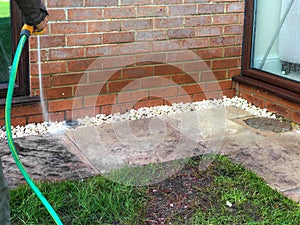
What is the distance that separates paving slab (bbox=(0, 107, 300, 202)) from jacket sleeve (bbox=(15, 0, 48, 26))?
47.6 inches

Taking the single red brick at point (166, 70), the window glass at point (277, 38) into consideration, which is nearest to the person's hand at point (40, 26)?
the single red brick at point (166, 70)

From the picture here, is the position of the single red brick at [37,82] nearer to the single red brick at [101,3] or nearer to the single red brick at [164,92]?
the single red brick at [101,3]

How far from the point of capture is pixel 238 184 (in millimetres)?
3002

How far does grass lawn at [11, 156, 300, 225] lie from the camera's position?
261cm

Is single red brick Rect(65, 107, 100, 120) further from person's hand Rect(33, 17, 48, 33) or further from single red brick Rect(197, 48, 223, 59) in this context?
person's hand Rect(33, 17, 48, 33)

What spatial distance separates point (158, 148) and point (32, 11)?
1.75m

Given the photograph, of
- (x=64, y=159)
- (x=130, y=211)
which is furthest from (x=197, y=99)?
(x=130, y=211)

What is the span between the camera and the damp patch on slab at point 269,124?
13.2ft

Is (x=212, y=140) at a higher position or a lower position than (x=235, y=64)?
lower

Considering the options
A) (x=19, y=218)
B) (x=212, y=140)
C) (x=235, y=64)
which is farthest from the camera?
(x=235, y=64)

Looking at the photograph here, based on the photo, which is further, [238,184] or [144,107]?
[144,107]

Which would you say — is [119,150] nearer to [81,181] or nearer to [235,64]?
[81,181]

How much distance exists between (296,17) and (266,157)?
4.34ft

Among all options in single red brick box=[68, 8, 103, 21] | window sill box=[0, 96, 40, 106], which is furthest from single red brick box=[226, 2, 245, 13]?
window sill box=[0, 96, 40, 106]
